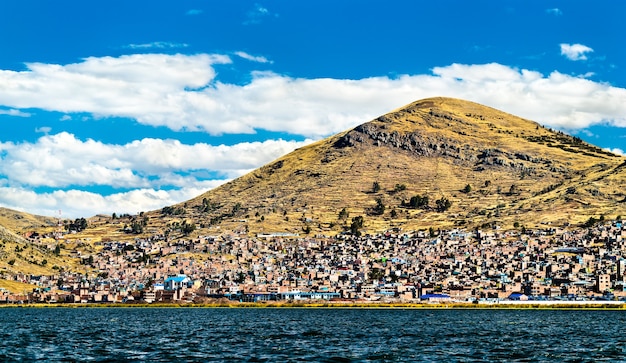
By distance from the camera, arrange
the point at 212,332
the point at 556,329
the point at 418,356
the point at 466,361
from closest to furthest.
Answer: the point at 466,361, the point at 418,356, the point at 212,332, the point at 556,329

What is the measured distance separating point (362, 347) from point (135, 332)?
147 ft

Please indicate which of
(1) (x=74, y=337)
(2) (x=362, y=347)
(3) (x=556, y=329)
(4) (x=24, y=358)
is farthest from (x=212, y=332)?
(3) (x=556, y=329)

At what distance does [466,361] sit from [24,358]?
1632 inches

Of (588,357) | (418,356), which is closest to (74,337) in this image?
(418,356)

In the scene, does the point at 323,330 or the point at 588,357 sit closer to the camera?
the point at 588,357

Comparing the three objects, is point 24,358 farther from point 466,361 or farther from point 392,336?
point 392,336

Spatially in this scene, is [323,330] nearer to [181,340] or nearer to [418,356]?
[181,340]

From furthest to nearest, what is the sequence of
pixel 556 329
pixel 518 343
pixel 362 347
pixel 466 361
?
pixel 556 329
pixel 518 343
pixel 362 347
pixel 466 361

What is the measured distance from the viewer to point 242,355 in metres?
80.9

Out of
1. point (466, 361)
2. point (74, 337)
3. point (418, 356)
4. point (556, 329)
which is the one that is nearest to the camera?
point (466, 361)

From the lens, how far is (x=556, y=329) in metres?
129

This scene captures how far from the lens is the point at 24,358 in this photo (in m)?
77.5

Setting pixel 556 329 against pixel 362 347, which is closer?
pixel 362 347

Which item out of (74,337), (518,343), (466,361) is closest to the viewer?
(466,361)
